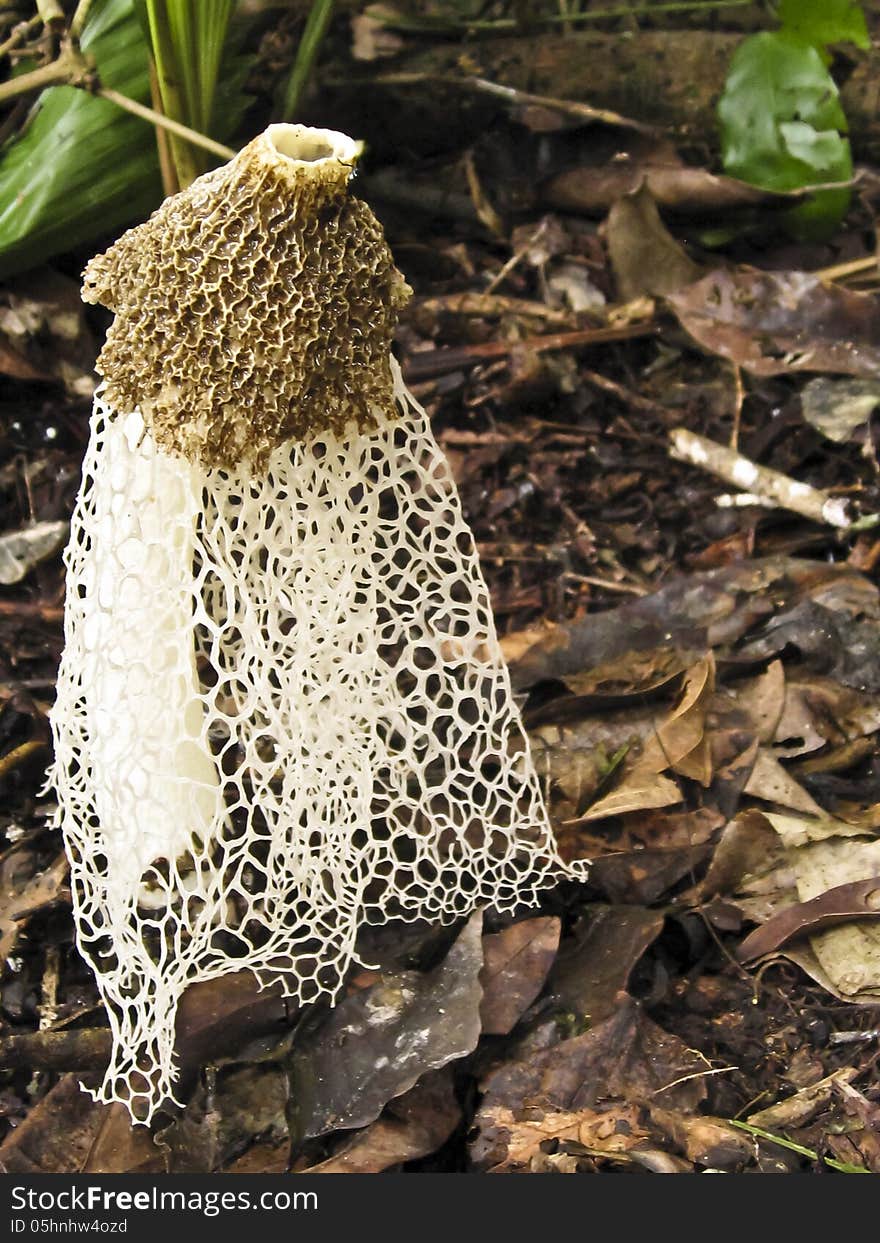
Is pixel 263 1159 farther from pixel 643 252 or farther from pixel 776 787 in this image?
pixel 643 252

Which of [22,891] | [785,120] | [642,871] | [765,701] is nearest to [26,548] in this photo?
[22,891]

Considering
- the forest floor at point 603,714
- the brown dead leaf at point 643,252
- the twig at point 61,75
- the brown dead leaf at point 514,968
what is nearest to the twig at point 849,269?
the forest floor at point 603,714

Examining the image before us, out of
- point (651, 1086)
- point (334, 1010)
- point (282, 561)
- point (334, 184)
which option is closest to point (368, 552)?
point (282, 561)

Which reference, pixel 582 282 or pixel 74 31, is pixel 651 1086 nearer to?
pixel 582 282

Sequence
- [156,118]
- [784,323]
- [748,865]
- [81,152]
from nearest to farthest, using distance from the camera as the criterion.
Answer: [748,865]
[156,118]
[81,152]
[784,323]

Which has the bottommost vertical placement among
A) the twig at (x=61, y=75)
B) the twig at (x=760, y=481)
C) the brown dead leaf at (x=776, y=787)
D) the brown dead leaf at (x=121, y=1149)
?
the brown dead leaf at (x=121, y=1149)

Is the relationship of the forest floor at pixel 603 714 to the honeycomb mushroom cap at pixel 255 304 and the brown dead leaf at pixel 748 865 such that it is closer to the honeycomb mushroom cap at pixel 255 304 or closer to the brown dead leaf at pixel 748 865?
the brown dead leaf at pixel 748 865
